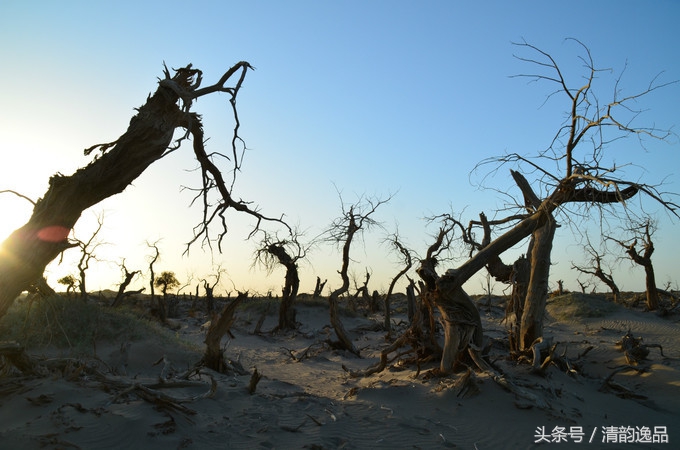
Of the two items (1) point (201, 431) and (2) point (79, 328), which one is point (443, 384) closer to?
(1) point (201, 431)

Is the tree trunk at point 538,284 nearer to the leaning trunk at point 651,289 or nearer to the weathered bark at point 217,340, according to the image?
the weathered bark at point 217,340

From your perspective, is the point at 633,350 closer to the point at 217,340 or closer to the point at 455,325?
the point at 455,325

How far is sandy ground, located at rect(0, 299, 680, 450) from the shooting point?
15.9ft

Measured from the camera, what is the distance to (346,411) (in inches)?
261

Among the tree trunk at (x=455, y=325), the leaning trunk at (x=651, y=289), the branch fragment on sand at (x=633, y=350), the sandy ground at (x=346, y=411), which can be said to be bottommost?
the sandy ground at (x=346, y=411)

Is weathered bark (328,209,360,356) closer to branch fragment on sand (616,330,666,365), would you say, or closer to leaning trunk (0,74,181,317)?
branch fragment on sand (616,330,666,365)

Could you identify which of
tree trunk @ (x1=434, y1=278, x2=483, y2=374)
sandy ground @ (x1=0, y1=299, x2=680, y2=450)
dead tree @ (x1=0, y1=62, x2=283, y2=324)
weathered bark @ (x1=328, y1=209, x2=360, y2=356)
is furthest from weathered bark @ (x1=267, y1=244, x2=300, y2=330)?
dead tree @ (x1=0, y1=62, x2=283, y2=324)

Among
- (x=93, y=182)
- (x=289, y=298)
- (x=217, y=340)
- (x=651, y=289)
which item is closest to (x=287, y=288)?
(x=289, y=298)

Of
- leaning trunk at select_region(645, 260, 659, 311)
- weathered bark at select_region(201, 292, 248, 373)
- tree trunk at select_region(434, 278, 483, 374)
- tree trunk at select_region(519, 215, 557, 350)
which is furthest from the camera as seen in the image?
leaning trunk at select_region(645, 260, 659, 311)

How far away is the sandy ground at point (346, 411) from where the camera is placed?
486 cm

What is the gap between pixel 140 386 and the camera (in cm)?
562

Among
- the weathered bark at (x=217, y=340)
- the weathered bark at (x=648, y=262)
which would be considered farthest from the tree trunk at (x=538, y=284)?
the weathered bark at (x=648, y=262)

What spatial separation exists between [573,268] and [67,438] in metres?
26.0

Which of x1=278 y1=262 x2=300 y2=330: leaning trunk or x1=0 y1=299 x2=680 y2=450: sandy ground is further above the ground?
x1=278 y1=262 x2=300 y2=330: leaning trunk
